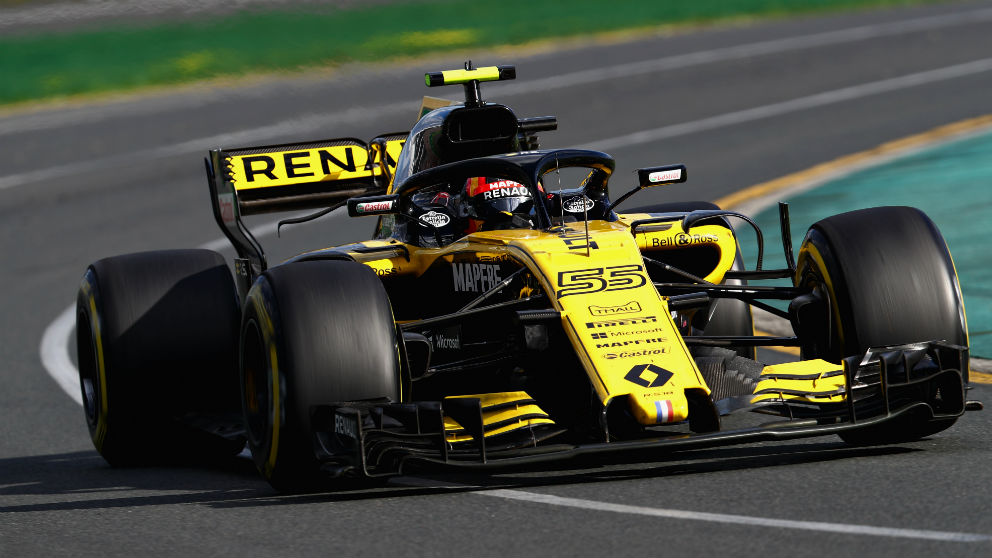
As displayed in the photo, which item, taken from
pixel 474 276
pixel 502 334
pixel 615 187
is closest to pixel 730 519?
pixel 502 334

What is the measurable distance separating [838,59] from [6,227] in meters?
14.6

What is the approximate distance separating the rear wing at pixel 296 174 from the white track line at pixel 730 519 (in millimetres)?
3420

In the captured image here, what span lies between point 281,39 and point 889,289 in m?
22.2

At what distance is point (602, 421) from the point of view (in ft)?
21.6

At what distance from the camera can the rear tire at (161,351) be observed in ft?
27.8

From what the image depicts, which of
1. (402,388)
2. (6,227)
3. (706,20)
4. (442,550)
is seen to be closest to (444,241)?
(402,388)

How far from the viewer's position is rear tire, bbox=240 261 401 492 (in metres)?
6.77

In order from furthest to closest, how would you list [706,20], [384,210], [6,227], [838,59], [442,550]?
[706,20] < [838,59] < [6,227] < [384,210] < [442,550]

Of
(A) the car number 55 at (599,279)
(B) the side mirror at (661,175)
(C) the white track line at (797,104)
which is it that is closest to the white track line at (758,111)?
(C) the white track line at (797,104)

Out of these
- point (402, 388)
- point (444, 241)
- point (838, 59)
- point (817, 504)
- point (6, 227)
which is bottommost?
point (817, 504)

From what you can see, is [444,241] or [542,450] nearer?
[542,450]

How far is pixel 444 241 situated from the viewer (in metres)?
8.40

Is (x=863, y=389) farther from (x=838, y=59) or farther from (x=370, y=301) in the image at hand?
(x=838, y=59)

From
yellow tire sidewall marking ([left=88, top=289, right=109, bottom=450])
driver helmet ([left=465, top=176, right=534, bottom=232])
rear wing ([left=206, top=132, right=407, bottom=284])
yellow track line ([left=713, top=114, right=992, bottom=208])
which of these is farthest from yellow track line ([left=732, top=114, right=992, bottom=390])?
yellow tire sidewall marking ([left=88, top=289, right=109, bottom=450])
